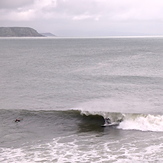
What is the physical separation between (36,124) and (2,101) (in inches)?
438

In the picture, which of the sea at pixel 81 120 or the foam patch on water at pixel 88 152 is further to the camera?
the sea at pixel 81 120

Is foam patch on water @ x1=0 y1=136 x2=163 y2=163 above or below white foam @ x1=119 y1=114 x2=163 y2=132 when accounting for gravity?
below

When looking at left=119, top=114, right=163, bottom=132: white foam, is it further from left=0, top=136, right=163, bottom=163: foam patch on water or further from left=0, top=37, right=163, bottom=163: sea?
left=0, top=136, right=163, bottom=163: foam patch on water

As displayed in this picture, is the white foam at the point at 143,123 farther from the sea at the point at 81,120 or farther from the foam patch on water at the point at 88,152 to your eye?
the foam patch on water at the point at 88,152

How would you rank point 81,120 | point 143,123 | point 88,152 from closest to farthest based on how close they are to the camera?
1. point 88,152
2. point 143,123
3. point 81,120

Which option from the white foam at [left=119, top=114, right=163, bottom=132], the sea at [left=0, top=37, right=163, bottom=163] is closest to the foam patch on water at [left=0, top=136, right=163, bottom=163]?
the sea at [left=0, top=37, right=163, bottom=163]

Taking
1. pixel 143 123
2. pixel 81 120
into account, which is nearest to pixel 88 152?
pixel 143 123

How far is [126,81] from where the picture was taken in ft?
172

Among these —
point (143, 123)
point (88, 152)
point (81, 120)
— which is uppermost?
point (143, 123)

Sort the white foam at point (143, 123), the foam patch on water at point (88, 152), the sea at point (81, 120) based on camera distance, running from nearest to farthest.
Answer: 1. the foam patch on water at point (88, 152)
2. the sea at point (81, 120)
3. the white foam at point (143, 123)

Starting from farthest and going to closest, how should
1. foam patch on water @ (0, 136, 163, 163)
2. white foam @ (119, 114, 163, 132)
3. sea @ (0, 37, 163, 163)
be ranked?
white foam @ (119, 114, 163, 132)
sea @ (0, 37, 163, 163)
foam patch on water @ (0, 136, 163, 163)

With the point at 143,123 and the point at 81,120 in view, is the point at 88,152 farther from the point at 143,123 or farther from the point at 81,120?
the point at 81,120

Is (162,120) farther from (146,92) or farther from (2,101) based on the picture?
(2,101)

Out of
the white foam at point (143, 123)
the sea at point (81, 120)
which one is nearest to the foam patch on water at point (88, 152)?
the sea at point (81, 120)
